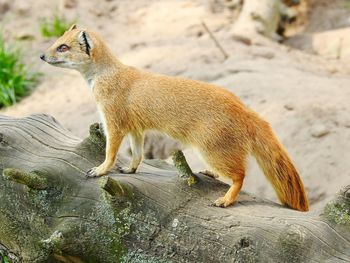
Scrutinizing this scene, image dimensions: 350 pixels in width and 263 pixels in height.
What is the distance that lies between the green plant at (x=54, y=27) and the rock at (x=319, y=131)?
11.5 feet

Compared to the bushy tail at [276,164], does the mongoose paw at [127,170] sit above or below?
below

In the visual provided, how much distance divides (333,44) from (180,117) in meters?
4.42

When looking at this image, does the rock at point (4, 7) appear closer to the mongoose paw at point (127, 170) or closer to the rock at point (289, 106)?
the rock at point (289, 106)

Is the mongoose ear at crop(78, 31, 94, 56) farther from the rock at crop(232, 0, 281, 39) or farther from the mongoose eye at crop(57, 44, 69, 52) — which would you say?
the rock at crop(232, 0, 281, 39)

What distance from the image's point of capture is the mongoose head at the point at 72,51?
349cm

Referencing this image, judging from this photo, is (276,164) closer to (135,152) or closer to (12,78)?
(135,152)

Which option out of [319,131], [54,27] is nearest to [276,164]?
[319,131]

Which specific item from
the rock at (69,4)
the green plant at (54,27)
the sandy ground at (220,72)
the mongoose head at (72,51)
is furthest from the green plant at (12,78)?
the mongoose head at (72,51)

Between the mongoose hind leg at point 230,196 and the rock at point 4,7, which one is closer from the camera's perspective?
the mongoose hind leg at point 230,196

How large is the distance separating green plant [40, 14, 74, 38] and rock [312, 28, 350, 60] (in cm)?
272

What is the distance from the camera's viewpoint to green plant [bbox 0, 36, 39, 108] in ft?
23.2

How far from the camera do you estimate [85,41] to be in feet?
11.4

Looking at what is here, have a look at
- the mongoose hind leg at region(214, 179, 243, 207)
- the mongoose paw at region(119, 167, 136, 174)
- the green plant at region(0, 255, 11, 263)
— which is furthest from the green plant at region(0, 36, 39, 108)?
the mongoose hind leg at region(214, 179, 243, 207)

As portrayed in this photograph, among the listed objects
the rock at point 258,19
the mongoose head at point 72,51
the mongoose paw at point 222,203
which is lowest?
→ the rock at point 258,19
